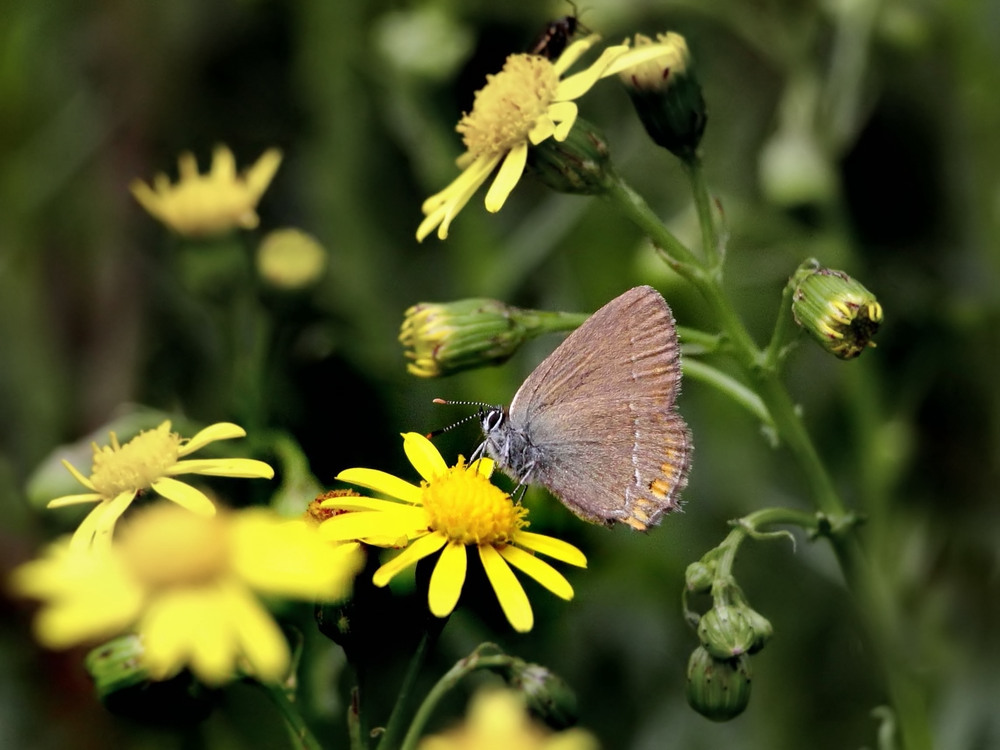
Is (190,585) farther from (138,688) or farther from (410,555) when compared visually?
(138,688)

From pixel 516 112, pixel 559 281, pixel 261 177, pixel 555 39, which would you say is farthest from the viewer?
pixel 559 281

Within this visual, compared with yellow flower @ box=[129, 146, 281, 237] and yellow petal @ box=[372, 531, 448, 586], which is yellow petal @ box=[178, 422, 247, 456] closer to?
yellow petal @ box=[372, 531, 448, 586]

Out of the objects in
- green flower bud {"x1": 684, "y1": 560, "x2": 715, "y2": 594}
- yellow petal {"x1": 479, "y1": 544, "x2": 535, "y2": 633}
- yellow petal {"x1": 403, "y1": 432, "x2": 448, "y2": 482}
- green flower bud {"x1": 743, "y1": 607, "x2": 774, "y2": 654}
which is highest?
yellow petal {"x1": 403, "y1": 432, "x2": 448, "y2": 482}

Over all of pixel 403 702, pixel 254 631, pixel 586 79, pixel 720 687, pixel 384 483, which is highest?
pixel 586 79

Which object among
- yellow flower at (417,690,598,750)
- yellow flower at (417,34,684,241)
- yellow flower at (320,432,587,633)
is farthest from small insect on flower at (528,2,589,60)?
yellow flower at (417,690,598,750)

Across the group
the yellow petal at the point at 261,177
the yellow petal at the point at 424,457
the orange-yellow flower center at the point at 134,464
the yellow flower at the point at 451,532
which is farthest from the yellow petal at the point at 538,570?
the yellow petal at the point at 261,177

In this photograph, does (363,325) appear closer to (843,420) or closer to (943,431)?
(843,420)

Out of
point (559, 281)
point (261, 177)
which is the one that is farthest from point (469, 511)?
point (559, 281)
